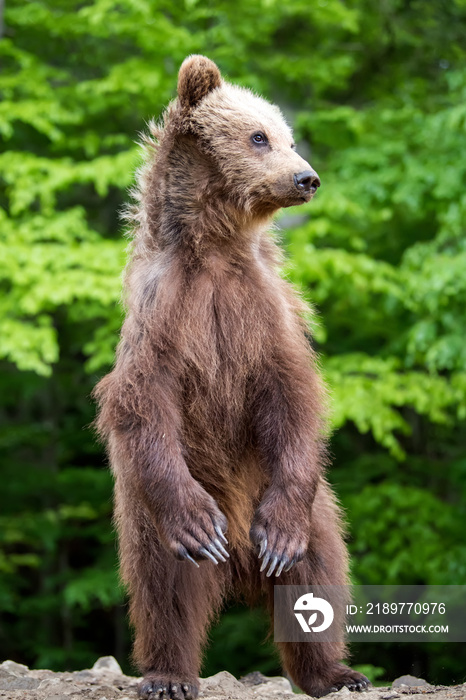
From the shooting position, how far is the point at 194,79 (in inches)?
174

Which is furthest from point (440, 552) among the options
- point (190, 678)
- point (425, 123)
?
point (190, 678)

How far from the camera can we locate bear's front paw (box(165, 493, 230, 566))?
12.5 feet

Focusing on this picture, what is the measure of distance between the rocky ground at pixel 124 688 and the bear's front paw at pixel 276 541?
2.57ft

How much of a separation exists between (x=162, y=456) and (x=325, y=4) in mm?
6790

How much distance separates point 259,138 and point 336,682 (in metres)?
2.85

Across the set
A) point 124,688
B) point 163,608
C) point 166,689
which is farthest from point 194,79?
point 124,688

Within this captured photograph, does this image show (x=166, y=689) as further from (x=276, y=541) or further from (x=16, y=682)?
(x=16, y=682)

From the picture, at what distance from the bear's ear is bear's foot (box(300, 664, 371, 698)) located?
10.0ft

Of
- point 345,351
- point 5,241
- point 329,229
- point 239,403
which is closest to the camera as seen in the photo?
Result: point 239,403

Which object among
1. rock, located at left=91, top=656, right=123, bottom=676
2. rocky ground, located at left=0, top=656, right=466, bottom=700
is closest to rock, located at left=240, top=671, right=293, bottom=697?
rocky ground, located at left=0, top=656, right=466, bottom=700

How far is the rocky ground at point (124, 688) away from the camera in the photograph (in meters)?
4.21

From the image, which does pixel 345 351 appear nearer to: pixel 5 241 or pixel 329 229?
pixel 329 229

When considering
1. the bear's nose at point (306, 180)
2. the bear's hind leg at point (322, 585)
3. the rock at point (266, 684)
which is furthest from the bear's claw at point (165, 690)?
the bear's nose at point (306, 180)

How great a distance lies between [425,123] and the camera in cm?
907
